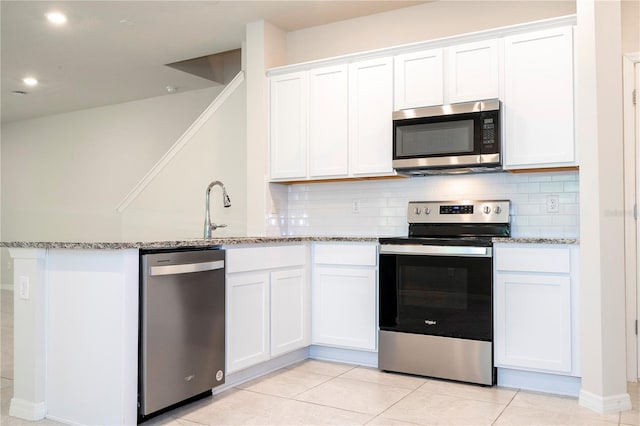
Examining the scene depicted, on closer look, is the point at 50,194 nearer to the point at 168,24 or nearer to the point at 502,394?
the point at 168,24

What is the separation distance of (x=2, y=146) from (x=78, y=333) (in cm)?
822

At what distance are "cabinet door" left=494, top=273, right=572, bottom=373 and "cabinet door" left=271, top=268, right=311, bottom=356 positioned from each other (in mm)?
1313

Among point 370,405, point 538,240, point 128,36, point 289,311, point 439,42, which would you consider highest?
point 128,36

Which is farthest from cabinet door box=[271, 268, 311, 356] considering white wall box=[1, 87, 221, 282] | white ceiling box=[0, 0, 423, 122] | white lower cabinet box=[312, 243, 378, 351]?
white wall box=[1, 87, 221, 282]

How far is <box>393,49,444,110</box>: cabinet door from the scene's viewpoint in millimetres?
3623

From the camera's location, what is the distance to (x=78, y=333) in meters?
2.54

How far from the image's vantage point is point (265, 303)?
11.0 feet

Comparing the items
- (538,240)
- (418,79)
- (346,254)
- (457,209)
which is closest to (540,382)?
(538,240)

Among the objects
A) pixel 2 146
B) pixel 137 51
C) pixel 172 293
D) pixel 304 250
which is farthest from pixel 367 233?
pixel 2 146

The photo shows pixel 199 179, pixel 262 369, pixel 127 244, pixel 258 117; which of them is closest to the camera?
pixel 127 244

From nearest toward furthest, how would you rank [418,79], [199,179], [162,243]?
[162,243], [418,79], [199,179]

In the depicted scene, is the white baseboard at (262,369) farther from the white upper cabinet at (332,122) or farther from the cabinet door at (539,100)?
the cabinet door at (539,100)

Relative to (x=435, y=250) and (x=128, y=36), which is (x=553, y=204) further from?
(x=128, y=36)

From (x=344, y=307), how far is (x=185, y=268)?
1.44 m
